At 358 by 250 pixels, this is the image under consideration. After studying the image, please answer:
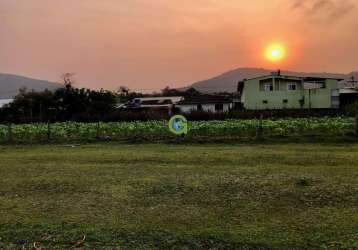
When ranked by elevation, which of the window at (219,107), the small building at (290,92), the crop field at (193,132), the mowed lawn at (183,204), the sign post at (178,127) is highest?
the small building at (290,92)

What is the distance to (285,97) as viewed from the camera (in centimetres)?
4859

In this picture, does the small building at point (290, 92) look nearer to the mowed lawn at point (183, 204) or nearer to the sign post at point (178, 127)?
the sign post at point (178, 127)

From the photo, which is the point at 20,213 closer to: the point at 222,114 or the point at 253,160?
the point at 253,160

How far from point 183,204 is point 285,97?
43.7 meters

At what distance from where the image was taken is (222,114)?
37438 millimetres

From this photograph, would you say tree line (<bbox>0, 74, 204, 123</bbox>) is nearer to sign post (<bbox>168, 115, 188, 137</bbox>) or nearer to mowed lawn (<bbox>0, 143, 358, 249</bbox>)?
sign post (<bbox>168, 115, 188, 137</bbox>)

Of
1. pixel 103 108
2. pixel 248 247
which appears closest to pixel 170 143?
pixel 248 247

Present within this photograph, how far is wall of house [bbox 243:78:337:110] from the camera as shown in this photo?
156ft

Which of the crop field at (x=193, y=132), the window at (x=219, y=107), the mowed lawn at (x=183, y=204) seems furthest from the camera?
the window at (x=219, y=107)

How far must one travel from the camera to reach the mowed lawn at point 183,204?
16.8ft

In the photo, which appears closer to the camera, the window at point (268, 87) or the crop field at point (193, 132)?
the crop field at point (193, 132)

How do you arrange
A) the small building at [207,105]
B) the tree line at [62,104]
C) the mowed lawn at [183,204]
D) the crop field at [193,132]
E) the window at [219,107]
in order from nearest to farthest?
the mowed lawn at [183,204] → the crop field at [193,132] → the tree line at [62,104] → the small building at [207,105] → the window at [219,107]

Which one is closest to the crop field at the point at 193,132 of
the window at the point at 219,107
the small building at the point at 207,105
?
the small building at the point at 207,105

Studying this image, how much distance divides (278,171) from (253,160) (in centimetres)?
206
